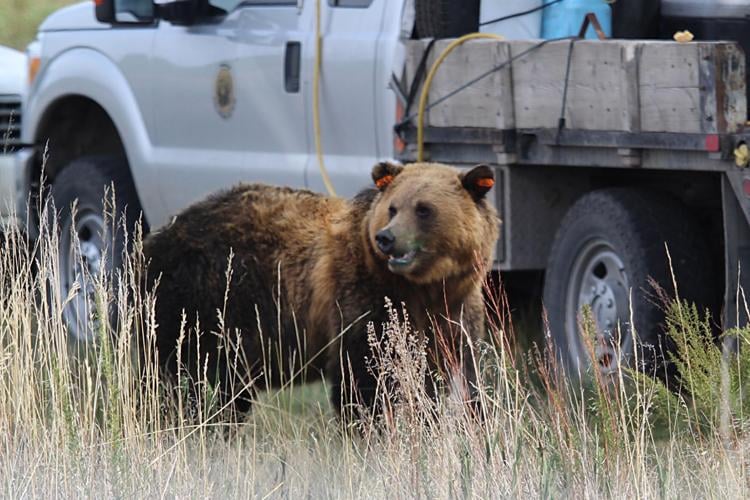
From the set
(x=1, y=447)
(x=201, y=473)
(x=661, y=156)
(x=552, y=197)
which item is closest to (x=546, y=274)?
(x=552, y=197)

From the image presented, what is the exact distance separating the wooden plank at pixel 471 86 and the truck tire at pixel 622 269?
56cm

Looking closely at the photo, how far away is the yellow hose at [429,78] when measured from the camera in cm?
743

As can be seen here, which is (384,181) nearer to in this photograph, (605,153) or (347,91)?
(605,153)

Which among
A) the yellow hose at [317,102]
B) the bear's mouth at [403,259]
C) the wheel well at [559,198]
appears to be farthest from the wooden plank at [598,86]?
the bear's mouth at [403,259]

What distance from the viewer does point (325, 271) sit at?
21.7 feet

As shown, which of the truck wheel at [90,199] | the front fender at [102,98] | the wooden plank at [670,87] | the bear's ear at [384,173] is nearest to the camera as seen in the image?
the wooden plank at [670,87]

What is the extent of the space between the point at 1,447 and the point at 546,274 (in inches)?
113

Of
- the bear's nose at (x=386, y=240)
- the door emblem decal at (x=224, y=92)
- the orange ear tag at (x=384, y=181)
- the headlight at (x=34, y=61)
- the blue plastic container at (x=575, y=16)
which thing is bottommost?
the bear's nose at (x=386, y=240)

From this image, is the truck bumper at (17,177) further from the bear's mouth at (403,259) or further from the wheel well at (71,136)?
the bear's mouth at (403,259)

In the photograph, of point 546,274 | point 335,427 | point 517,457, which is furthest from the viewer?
point 546,274

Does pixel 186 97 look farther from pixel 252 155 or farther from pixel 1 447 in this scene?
pixel 1 447

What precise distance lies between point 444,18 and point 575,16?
2.09 feet

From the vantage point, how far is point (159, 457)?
5.00m

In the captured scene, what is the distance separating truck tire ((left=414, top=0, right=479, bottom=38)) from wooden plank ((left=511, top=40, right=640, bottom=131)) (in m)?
0.79
